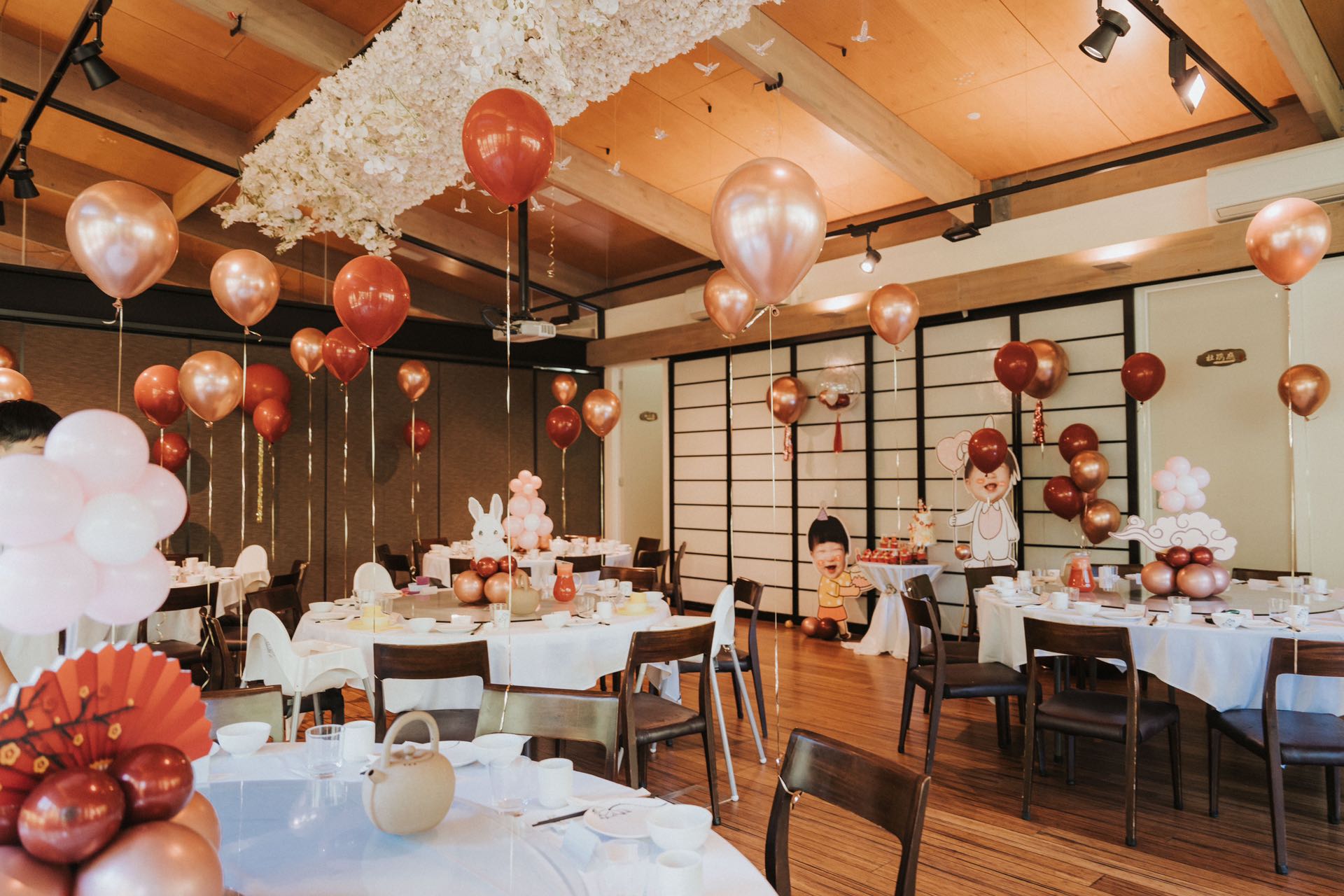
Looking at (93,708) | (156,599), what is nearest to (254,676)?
(156,599)

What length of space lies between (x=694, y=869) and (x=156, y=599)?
93 centimetres

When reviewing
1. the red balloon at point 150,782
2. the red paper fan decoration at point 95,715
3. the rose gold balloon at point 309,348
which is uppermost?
the rose gold balloon at point 309,348

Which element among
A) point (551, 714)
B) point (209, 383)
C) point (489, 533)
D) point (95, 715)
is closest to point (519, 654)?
point (489, 533)

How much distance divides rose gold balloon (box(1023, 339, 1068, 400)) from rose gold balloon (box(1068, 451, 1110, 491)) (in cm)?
64

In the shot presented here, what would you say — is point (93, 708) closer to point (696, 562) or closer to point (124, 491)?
point (124, 491)

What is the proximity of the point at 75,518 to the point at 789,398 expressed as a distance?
713 centimetres

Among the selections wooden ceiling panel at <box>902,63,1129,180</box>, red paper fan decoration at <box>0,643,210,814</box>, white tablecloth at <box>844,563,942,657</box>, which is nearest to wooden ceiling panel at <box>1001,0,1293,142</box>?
wooden ceiling panel at <box>902,63,1129,180</box>

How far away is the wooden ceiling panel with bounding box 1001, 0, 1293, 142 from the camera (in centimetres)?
475

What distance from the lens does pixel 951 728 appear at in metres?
4.73

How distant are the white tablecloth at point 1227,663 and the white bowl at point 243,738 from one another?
3.27m

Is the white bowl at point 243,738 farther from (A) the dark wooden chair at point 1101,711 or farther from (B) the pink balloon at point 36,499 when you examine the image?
(A) the dark wooden chair at point 1101,711

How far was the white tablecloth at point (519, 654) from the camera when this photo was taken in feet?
11.1

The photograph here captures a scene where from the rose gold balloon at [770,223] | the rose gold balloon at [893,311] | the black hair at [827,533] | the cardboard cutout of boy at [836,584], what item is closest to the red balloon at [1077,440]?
the rose gold balloon at [893,311]

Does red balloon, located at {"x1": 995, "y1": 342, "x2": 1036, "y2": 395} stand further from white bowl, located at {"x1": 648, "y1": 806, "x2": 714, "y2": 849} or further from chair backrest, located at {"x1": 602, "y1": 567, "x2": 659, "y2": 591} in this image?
white bowl, located at {"x1": 648, "y1": 806, "x2": 714, "y2": 849}
